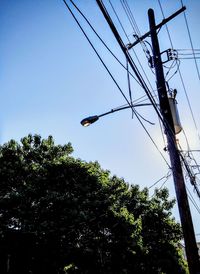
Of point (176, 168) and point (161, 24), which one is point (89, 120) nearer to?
point (176, 168)

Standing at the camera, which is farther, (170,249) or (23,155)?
(23,155)

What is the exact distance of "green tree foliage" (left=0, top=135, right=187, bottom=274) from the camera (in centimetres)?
1436

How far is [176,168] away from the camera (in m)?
6.05

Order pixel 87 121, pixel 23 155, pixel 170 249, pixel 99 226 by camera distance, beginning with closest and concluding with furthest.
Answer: pixel 87 121
pixel 99 226
pixel 170 249
pixel 23 155

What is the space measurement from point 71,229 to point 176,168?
1012 cm

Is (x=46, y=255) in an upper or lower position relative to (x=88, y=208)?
lower

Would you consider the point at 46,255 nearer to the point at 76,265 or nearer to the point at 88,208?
the point at 76,265

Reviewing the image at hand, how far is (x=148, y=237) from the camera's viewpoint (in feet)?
59.7

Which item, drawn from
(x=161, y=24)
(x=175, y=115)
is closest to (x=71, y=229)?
(x=175, y=115)

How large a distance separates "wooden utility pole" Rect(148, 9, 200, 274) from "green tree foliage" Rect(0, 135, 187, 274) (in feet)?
32.0

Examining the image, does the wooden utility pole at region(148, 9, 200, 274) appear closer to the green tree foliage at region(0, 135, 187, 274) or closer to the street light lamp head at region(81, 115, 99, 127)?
the street light lamp head at region(81, 115, 99, 127)

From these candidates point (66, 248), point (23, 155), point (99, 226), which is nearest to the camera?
point (66, 248)

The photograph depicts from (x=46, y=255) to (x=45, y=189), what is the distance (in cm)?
393

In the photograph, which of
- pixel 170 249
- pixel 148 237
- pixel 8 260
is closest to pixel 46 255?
pixel 8 260
